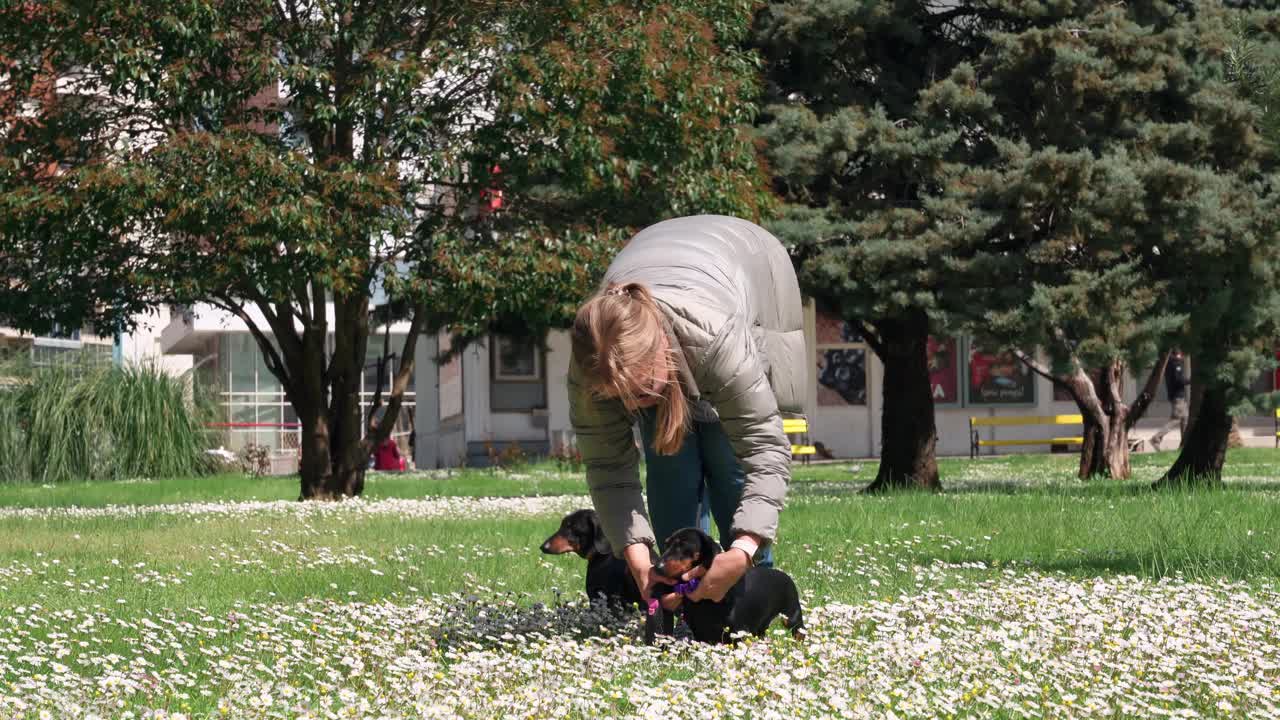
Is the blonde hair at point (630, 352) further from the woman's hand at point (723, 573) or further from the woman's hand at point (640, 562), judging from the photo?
the woman's hand at point (640, 562)

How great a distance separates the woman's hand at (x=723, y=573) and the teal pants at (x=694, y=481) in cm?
55

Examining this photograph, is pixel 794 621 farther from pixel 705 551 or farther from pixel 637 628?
pixel 705 551

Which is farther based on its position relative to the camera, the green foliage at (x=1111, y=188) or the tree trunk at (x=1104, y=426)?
the tree trunk at (x=1104, y=426)

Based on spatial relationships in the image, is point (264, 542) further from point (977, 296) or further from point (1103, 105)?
point (1103, 105)

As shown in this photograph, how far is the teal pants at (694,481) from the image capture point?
→ 5.11m

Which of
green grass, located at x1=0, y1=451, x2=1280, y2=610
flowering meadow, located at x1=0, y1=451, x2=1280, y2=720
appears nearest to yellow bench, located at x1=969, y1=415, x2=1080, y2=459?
green grass, located at x1=0, y1=451, x2=1280, y2=610

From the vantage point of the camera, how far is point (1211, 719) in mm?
3791

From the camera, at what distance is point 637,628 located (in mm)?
5309

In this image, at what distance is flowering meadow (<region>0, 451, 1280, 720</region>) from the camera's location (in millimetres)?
3928

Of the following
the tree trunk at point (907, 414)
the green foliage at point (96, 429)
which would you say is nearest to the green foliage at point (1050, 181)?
the tree trunk at point (907, 414)

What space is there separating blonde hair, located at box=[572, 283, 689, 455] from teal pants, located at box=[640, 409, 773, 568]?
759mm

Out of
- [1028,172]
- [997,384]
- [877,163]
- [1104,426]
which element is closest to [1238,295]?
[1028,172]

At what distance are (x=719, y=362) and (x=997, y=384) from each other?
1273 inches

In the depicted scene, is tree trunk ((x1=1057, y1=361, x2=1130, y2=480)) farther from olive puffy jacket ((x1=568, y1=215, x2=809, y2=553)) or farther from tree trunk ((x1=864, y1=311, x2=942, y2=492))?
olive puffy jacket ((x1=568, y1=215, x2=809, y2=553))
